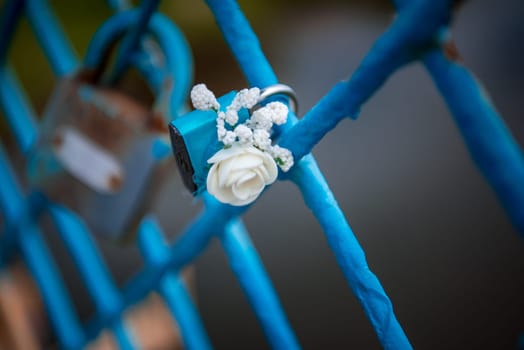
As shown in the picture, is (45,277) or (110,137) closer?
(110,137)

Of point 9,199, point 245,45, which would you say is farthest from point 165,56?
point 9,199

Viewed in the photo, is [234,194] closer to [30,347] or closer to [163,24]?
[163,24]

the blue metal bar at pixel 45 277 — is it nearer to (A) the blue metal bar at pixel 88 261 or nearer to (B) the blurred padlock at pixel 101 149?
(A) the blue metal bar at pixel 88 261

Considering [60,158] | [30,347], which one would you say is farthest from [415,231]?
[30,347]

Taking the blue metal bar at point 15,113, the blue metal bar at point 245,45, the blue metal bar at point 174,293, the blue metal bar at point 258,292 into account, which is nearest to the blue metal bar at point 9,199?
the blue metal bar at point 15,113

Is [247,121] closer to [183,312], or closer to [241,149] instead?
[241,149]

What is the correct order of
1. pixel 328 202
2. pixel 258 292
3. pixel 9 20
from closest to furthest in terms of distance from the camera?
pixel 328 202, pixel 258 292, pixel 9 20

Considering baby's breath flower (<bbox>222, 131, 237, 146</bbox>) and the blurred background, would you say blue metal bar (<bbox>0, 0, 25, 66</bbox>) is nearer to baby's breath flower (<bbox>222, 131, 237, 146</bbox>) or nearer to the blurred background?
the blurred background
